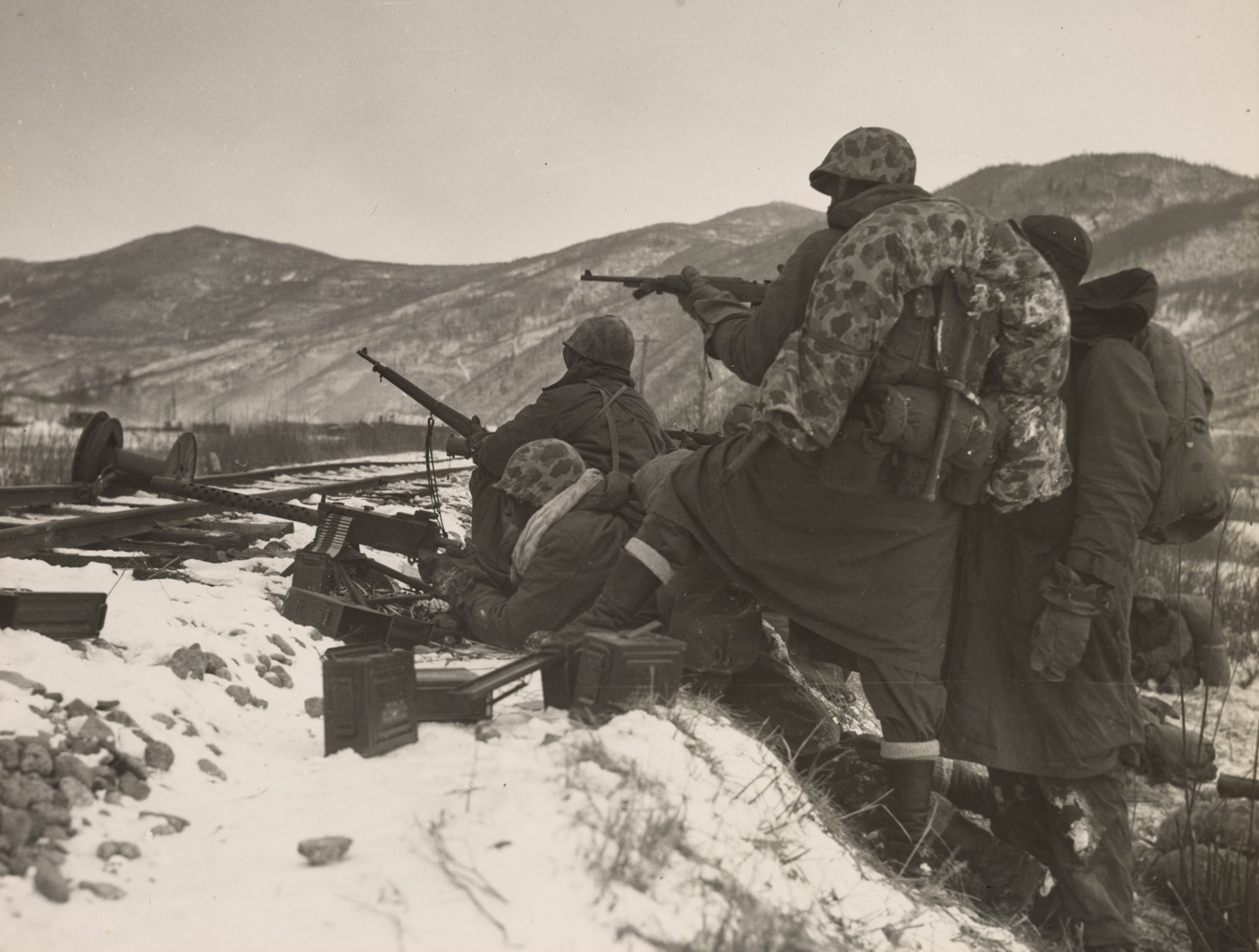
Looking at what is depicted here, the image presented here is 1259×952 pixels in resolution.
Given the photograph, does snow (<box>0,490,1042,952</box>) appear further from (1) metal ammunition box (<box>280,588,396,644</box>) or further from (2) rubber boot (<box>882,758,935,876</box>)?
(1) metal ammunition box (<box>280,588,396,644</box>)

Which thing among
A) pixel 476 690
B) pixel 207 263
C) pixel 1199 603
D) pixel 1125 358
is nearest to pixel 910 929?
pixel 476 690

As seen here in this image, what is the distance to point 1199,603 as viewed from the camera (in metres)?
7.82

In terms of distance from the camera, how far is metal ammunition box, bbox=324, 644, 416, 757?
2.81 metres

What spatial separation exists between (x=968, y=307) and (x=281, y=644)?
9.14 feet

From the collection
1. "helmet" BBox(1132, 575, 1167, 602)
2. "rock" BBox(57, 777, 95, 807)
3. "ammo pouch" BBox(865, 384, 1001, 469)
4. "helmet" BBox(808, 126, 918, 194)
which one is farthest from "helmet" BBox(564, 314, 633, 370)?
"helmet" BBox(1132, 575, 1167, 602)

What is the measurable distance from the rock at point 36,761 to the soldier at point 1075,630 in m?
2.88

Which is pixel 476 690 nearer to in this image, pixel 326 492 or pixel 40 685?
pixel 40 685

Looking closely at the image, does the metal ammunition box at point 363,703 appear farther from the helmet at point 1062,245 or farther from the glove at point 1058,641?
the helmet at point 1062,245

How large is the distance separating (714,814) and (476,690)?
2.83ft

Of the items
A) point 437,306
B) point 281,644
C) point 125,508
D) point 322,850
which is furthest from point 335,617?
point 437,306

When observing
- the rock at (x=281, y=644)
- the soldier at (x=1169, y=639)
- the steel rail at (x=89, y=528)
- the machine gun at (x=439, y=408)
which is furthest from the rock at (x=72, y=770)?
the soldier at (x=1169, y=639)

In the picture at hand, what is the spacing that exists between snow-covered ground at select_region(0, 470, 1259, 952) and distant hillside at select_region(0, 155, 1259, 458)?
22793 millimetres

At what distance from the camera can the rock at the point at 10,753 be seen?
2.28 meters

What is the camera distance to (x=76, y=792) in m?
2.30
